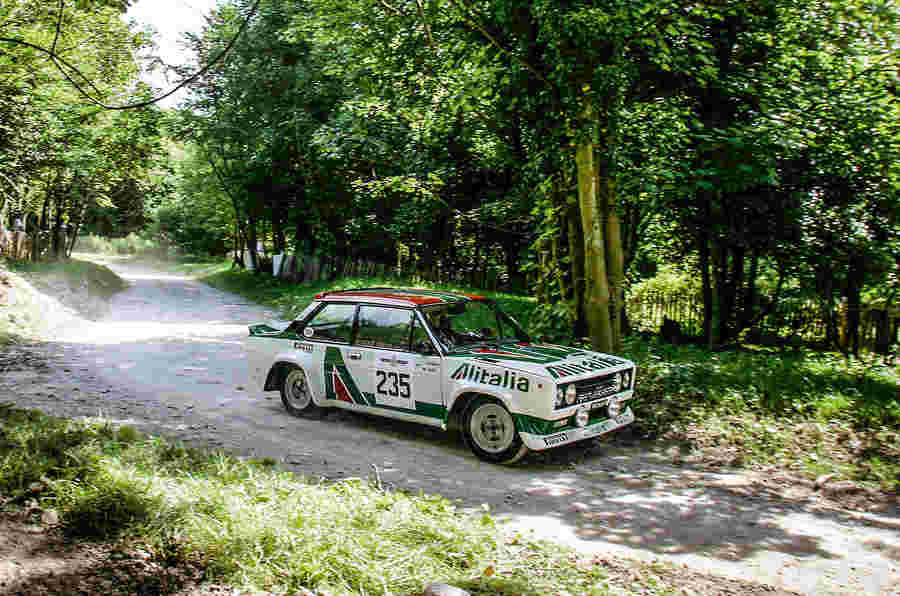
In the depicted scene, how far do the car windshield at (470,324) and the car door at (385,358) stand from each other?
34 centimetres

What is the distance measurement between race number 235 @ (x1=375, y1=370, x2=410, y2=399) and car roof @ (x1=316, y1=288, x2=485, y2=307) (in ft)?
2.70

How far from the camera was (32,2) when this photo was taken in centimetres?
1666

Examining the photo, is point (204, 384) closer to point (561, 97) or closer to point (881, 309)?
point (561, 97)

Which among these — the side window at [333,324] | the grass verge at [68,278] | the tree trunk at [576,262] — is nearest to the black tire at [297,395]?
the side window at [333,324]

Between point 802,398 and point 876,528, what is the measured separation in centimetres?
302

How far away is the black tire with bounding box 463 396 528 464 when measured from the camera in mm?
6867

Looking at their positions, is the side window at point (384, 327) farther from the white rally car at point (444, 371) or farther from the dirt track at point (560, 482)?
the dirt track at point (560, 482)

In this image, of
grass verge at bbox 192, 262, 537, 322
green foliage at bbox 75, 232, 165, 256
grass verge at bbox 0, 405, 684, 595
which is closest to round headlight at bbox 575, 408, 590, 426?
grass verge at bbox 0, 405, 684, 595

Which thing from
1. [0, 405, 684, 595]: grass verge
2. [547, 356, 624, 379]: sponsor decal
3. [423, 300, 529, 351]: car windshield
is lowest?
[0, 405, 684, 595]: grass verge

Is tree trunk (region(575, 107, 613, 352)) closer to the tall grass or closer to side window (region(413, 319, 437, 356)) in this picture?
side window (region(413, 319, 437, 356))

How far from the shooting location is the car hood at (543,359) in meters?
6.80

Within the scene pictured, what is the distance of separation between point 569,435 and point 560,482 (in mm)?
491

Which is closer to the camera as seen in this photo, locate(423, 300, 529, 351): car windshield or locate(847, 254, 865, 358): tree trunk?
locate(423, 300, 529, 351): car windshield

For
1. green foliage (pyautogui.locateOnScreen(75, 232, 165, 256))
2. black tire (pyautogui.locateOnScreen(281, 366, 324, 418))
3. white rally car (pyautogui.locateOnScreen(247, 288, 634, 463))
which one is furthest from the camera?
green foliage (pyautogui.locateOnScreen(75, 232, 165, 256))
